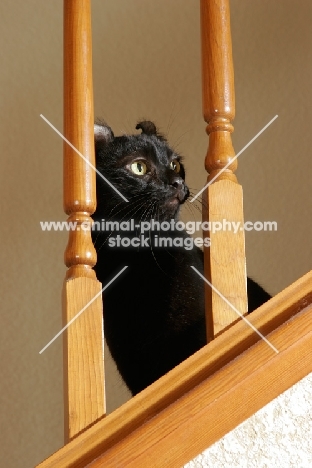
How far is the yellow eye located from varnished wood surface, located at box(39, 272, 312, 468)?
0.68 meters

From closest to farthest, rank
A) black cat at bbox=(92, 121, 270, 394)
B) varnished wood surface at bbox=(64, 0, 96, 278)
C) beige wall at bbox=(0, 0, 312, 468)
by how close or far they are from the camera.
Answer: varnished wood surface at bbox=(64, 0, 96, 278)
black cat at bbox=(92, 121, 270, 394)
beige wall at bbox=(0, 0, 312, 468)

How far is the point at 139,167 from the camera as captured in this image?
4.35 feet

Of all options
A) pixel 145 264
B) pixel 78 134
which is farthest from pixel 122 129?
pixel 78 134

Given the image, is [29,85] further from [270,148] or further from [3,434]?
[3,434]

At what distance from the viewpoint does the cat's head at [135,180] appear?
1248 mm

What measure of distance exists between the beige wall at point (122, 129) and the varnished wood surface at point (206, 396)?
106 cm

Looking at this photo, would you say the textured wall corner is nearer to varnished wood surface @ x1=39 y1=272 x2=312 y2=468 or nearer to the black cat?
varnished wood surface @ x1=39 y1=272 x2=312 y2=468

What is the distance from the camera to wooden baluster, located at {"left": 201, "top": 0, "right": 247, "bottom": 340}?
2.38 feet

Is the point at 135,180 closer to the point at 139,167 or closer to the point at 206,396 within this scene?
the point at 139,167

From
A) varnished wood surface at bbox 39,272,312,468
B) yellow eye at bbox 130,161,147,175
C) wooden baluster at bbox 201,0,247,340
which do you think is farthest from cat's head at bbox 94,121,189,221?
varnished wood surface at bbox 39,272,312,468

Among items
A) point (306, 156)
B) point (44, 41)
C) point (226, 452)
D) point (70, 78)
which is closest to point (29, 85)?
point (44, 41)

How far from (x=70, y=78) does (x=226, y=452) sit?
1.60 feet

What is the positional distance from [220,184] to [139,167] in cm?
60

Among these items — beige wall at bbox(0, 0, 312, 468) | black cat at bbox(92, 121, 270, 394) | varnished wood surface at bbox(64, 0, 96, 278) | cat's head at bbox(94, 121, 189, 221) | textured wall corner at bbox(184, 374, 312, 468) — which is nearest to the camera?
textured wall corner at bbox(184, 374, 312, 468)
